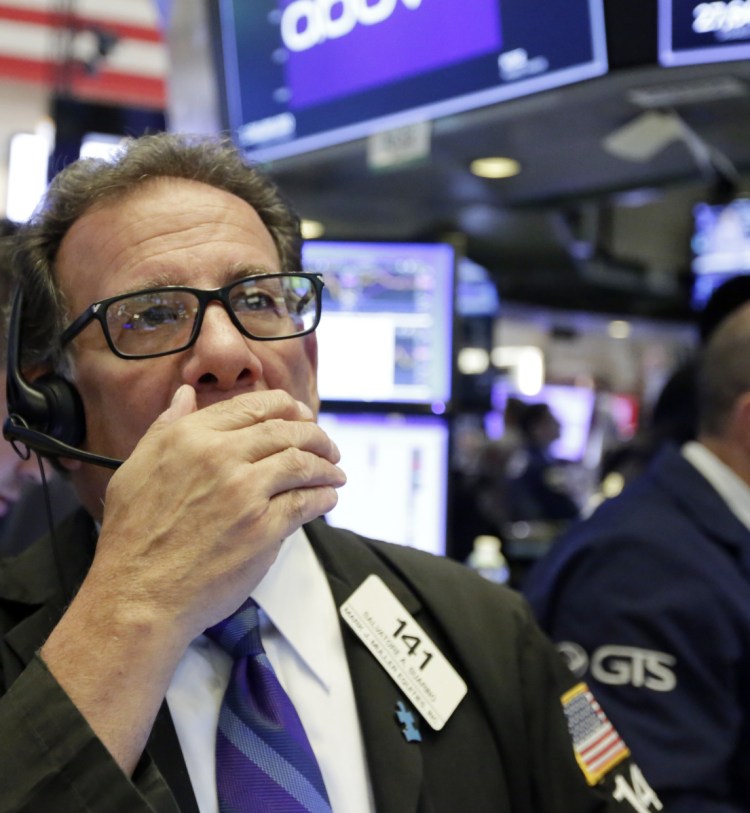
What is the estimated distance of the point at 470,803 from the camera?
1.11 metres

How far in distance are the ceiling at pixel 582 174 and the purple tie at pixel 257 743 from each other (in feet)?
3.74

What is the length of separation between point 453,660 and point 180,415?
501 millimetres

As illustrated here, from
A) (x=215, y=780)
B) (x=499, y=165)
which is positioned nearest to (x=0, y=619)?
(x=215, y=780)

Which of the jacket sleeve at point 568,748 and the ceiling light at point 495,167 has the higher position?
the ceiling light at point 495,167

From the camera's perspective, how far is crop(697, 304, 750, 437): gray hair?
1.99 m

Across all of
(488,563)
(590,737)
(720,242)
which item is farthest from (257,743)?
(720,242)

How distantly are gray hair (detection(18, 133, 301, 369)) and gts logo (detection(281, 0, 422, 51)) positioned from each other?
2.59 feet

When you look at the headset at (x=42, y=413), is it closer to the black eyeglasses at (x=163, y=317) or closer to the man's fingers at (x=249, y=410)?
the black eyeglasses at (x=163, y=317)

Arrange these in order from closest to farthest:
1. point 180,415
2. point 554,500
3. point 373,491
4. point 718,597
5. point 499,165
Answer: point 180,415 < point 718,597 < point 373,491 < point 499,165 < point 554,500

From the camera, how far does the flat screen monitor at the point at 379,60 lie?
1.70 metres

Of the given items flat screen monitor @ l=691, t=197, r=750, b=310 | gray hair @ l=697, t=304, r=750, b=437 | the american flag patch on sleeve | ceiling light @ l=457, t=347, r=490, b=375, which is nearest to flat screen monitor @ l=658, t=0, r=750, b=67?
gray hair @ l=697, t=304, r=750, b=437

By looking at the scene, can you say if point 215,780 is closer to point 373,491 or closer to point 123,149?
point 123,149

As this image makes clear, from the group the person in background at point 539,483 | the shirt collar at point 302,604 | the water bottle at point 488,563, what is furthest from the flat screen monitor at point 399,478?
the person in background at point 539,483

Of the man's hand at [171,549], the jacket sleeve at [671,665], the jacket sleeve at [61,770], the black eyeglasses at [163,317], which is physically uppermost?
the black eyeglasses at [163,317]
